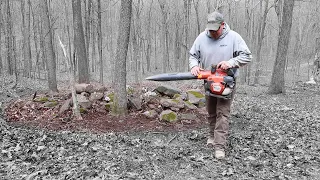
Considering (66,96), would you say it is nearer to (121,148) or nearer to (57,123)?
(57,123)

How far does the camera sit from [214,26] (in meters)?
4.24

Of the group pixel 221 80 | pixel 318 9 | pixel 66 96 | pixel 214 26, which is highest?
pixel 318 9

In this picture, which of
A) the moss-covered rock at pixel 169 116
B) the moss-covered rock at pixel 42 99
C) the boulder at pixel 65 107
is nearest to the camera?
the moss-covered rock at pixel 169 116

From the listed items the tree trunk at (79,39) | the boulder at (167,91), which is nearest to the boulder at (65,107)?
the boulder at (167,91)

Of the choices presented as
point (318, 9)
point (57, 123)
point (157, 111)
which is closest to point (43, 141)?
point (57, 123)

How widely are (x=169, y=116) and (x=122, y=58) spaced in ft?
5.79

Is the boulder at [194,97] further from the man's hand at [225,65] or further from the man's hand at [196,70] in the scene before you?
the man's hand at [225,65]

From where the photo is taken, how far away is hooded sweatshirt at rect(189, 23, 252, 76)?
4.31 meters

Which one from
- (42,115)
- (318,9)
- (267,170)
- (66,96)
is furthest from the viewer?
(318,9)

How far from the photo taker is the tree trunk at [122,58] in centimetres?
644

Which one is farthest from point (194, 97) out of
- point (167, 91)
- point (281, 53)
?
point (281, 53)

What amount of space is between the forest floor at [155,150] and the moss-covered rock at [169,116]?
0.19 meters

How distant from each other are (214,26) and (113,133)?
10.0ft

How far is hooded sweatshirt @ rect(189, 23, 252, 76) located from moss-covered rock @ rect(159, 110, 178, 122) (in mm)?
2259
